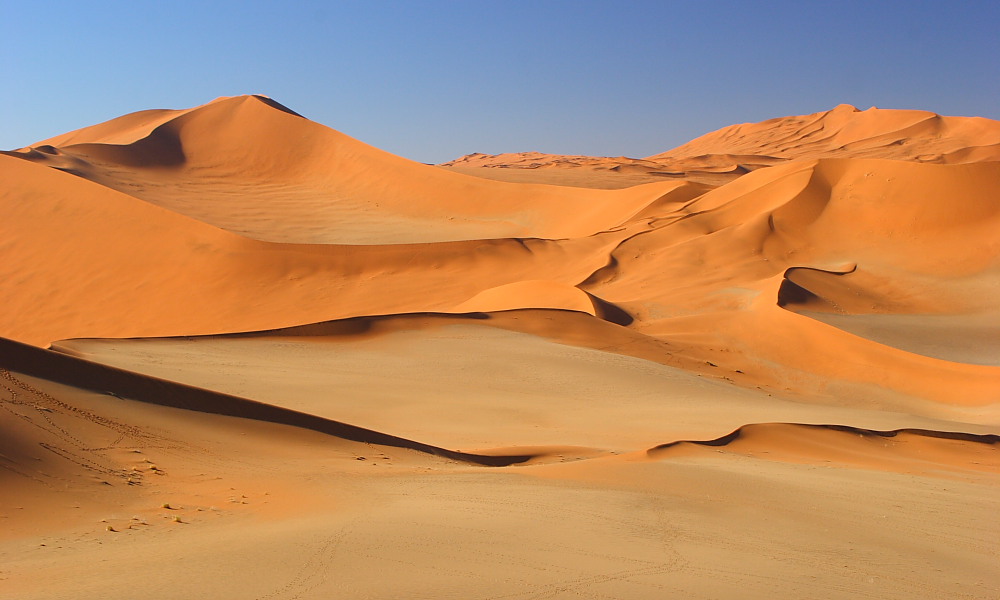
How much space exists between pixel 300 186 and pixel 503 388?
85.5ft

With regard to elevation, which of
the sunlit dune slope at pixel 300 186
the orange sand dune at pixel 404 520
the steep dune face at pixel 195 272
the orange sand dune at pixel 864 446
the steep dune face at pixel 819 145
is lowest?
the orange sand dune at pixel 864 446

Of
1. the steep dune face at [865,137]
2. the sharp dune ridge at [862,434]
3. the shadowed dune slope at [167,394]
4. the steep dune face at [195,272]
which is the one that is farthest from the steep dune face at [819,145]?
the shadowed dune slope at [167,394]

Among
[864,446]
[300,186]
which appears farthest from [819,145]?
[864,446]

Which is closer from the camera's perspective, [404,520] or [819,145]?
[404,520]

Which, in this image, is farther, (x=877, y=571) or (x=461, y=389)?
(x=461, y=389)

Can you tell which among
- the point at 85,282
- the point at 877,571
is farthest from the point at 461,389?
the point at 85,282

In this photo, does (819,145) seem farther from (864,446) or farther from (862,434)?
(864,446)

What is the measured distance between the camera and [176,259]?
891 inches

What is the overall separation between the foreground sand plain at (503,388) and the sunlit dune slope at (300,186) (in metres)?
0.27

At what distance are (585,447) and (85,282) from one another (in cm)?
1880

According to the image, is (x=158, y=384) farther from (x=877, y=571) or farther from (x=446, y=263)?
(x=446, y=263)

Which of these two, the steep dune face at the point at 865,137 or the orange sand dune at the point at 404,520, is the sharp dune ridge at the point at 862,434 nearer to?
the orange sand dune at the point at 404,520

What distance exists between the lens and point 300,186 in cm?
3419

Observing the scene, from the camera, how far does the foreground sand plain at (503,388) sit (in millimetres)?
3824
